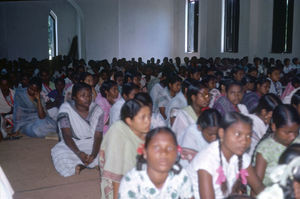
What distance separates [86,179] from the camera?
12.3 feet

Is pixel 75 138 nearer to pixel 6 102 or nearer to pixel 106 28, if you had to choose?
pixel 6 102

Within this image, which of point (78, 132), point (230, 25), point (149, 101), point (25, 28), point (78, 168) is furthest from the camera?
point (25, 28)

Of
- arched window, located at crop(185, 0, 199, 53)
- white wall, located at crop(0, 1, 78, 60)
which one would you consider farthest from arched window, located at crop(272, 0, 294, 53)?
white wall, located at crop(0, 1, 78, 60)

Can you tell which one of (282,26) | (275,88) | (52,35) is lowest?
(275,88)

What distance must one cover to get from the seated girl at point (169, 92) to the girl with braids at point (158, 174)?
10.8 feet

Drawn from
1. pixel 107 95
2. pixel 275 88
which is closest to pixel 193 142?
pixel 107 95

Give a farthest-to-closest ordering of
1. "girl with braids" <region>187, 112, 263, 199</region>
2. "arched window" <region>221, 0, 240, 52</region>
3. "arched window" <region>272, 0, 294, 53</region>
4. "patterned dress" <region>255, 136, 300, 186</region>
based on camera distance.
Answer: "arched window" <region>221, 0, 240, 52</region>, "arched window" <region>272, 0, 294, 53</region>, "patterned dress" <region>255, 136, 300, 186</region>, "girl with braids" <region>187, 112, 263, 199</region>

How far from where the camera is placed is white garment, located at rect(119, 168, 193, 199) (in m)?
1.95

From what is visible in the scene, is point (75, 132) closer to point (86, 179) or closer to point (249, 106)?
point (86, 179)

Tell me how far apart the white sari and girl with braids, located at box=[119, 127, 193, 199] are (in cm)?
204

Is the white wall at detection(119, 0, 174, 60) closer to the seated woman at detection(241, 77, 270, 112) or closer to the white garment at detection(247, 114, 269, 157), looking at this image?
the seated woman at detection(241, 77, 270, 112)

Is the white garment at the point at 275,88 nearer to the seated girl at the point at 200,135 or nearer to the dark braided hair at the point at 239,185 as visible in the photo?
the seated girl at the point at 200,135

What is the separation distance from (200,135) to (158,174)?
95 centimetres

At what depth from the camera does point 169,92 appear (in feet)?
18.2
